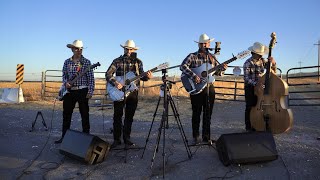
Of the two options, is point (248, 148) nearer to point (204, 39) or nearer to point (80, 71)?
point (204, 39)

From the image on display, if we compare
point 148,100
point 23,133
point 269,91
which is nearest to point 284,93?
point 269,91

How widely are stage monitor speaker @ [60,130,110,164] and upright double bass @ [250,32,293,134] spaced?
3.03 meters

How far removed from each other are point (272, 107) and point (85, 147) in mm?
3577

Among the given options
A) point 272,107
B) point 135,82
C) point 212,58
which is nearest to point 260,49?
point 212,58

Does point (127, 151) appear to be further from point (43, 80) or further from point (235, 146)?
point (43, 80)

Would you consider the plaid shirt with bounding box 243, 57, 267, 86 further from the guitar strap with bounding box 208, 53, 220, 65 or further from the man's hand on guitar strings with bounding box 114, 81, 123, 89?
the man's hand on guitar strings with bounding box 114, 81, 123, 89

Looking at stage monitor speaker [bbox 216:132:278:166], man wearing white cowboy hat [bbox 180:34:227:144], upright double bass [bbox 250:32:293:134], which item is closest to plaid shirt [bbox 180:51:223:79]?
man wearing white cowboy hat [bbox 180:34:227:144]

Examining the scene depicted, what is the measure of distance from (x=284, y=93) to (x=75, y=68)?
422 cm

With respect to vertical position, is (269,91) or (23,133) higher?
(269,91)

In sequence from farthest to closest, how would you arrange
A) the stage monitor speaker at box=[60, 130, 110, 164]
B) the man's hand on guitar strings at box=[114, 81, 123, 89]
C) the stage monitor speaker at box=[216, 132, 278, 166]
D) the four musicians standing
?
the four musicians standing, the man's hand on guitar strings at box=[114, 81, 123, 89], the stage monitor speaker at box=[60, 130, 110, 164], the stage monitor speaker at box=[216, 132, 278, 166]

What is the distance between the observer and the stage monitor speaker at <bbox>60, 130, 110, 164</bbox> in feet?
18.7

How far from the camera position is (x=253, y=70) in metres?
7.32

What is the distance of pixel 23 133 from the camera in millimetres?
8570

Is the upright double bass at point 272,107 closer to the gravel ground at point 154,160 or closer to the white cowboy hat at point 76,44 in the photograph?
the gravel ground at point 154,160
